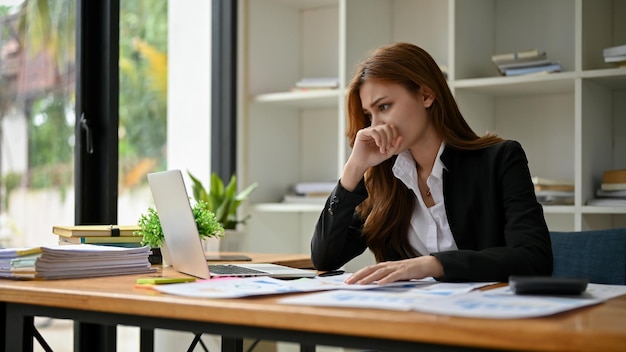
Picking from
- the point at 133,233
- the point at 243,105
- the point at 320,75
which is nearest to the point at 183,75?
the point at 243,105

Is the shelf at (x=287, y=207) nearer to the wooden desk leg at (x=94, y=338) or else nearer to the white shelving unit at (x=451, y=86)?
the white shelving unit at (x=451, y=86)

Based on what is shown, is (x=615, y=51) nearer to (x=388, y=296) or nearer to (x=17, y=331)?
(x=388, y=296)

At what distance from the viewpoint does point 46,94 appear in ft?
10.8

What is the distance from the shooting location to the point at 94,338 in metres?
3.00

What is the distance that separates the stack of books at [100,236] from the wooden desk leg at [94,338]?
2.63 feet

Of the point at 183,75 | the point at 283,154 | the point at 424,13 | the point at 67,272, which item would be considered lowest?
the point at 67,272

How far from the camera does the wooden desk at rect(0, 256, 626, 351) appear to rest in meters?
1.02

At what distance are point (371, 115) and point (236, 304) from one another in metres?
1.06

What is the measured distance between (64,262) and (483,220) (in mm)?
1046

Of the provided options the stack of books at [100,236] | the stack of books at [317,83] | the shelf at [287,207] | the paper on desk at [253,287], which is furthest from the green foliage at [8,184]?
the paper on desk at [253,287]

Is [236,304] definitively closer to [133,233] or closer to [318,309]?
[318,309]

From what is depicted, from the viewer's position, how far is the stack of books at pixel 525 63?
3111mm

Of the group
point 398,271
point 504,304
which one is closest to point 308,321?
point 504,304

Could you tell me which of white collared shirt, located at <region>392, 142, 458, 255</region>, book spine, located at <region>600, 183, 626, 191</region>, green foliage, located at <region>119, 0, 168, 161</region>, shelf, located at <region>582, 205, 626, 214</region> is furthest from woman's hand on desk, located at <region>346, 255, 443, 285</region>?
green foliage, located at <region>119, 0, 168, 161</region>
